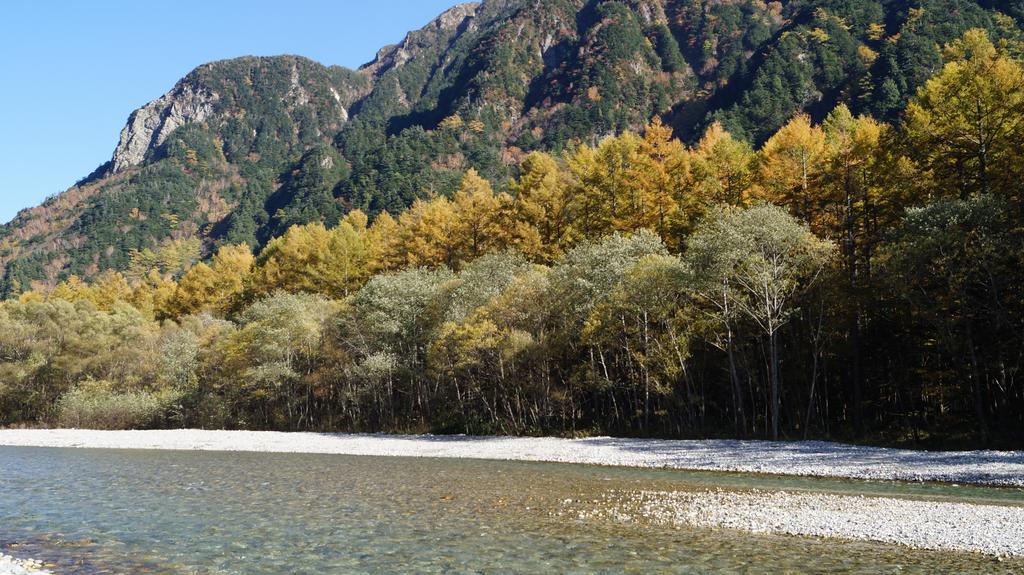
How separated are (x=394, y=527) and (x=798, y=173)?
34.3m

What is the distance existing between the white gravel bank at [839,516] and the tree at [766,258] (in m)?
13.4

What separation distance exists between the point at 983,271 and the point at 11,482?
37.4m

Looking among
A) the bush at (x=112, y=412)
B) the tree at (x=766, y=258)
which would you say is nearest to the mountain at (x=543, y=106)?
the tree at (x=766, y=258)

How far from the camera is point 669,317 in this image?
33.7 metres

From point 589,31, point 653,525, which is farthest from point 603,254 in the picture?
point 589,31

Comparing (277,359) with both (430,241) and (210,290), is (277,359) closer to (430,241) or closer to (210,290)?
(430,241)

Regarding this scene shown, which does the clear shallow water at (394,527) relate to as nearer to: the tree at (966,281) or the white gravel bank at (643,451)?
the white gravel bank at (643,451)

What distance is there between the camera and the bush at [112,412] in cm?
5125

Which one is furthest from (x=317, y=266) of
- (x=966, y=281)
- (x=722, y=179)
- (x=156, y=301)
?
(x=966, y=281)

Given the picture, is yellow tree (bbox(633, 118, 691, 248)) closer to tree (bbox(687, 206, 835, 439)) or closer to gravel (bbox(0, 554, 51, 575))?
tree (bbox(687, 206, 835, 439))

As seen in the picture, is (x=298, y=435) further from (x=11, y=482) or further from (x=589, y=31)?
(x=589, y=31)

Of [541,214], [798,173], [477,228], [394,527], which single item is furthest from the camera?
[477,228]

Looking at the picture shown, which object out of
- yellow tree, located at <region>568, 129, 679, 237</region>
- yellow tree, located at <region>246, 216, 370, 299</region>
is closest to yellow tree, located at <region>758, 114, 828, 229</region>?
yellow tree, located at <region>568, 129, 679, 237</region>

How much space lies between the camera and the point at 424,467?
26.6m
